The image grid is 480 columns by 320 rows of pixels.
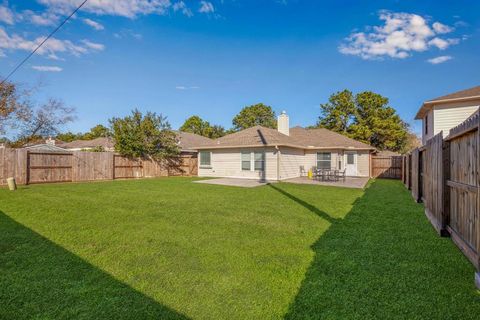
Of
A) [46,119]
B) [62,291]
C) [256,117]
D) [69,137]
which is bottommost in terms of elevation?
[62,291]

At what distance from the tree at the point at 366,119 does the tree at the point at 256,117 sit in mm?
13509

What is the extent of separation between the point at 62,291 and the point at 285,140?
1623 centimetres

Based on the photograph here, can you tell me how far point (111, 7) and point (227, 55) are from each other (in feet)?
35.9

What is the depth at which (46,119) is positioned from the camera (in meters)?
25.4

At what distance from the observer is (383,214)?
22.8 ft

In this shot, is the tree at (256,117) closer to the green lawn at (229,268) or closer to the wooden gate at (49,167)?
the wooden gate at (49,167)

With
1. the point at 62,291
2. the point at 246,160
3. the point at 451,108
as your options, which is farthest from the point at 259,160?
the point at 62,291

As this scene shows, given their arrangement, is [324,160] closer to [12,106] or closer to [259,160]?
[259,160]

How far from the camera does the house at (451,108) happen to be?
1371cm

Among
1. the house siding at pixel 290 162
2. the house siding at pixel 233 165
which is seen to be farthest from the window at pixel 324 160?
the house siding at pixel 233 165

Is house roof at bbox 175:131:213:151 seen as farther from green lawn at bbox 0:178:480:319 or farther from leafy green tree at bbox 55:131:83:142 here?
leafy green tree at bbox 55:131:83:142

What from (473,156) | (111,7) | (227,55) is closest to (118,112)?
(227,55)

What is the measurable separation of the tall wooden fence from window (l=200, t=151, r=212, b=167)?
16.0 meters

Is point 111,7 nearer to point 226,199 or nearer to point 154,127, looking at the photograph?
point 226,199
